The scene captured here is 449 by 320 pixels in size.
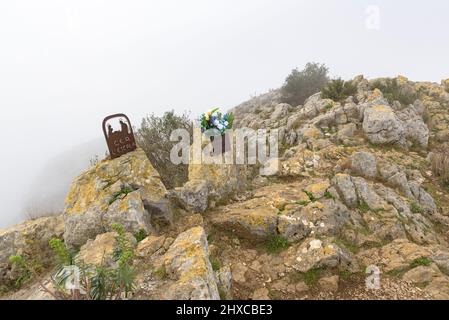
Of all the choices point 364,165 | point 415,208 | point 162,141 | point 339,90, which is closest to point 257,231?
point 415,208

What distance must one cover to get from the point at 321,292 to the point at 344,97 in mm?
13740

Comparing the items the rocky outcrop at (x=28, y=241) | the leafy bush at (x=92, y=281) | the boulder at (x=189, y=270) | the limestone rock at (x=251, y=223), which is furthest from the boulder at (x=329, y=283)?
the rocky outcrop at (x=28, y=241)

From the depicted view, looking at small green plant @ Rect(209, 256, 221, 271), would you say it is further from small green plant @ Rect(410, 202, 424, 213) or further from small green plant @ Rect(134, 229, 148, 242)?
small green plant @ Rect(410, 202, 424, 213)

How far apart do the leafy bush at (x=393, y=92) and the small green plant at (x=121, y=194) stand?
575 inches

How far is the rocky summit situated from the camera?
508 centimetres

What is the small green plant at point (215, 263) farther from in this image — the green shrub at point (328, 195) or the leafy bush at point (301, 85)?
the leafy bush at point (301, 85)

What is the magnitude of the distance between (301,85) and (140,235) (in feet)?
69.3

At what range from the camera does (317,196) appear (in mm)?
7605

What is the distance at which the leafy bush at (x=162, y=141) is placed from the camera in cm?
1320

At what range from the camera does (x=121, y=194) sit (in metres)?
6.52

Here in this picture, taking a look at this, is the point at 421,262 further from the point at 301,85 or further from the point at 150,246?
the point at 301,85
